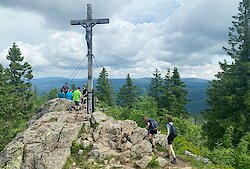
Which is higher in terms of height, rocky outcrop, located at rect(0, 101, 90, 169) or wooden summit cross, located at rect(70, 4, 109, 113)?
wooden summit cross, located at rect(70, 4, 109, 113)

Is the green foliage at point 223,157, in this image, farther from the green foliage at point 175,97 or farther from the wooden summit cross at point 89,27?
the green foliage at point 175,97

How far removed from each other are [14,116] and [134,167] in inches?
1098

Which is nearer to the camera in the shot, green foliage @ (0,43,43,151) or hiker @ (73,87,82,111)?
hiker @ (73,87,82,111)

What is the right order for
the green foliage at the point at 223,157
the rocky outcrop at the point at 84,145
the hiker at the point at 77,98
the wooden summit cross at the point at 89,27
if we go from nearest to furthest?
the rocky outcrop at the point at 84,145 → the green foliage at the point at 223,157 → the wooden summit cross at the point at 89,27 → the hiker at the point at 77,98

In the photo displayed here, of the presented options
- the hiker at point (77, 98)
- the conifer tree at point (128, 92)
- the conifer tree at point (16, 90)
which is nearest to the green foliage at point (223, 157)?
the hiker at point (77, 98)

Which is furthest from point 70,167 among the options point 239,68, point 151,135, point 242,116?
point 239,68

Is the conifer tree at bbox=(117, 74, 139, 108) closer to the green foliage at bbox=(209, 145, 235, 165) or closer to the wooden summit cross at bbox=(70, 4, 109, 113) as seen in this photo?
the wooden summit cross at bbox=(70, 4, 109, 113)

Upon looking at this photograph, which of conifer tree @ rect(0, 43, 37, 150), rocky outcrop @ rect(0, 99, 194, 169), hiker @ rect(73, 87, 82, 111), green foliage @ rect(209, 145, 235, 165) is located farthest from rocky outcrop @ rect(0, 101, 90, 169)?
conifer tree @ rect(0, 43, 37, 150)

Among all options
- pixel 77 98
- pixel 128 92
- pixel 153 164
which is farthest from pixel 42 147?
pixel 128 92

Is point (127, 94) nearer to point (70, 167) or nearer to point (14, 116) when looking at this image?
point (14, 116)

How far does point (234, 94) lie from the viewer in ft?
71.1

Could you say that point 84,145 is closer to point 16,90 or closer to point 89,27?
point 89,27

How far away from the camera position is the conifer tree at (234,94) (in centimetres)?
2042

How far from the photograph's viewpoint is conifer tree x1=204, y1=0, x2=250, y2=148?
20.4 meters
